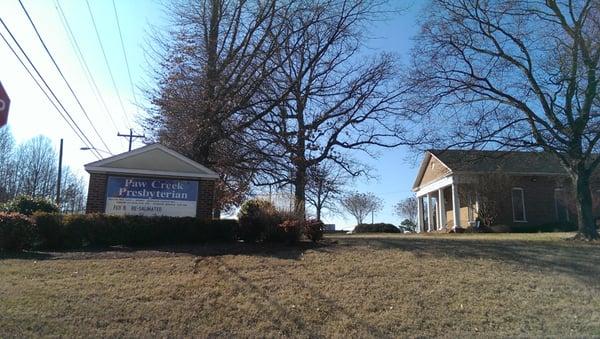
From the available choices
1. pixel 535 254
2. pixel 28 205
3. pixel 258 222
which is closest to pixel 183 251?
pixel 258 222

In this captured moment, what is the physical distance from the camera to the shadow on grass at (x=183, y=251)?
494 inches

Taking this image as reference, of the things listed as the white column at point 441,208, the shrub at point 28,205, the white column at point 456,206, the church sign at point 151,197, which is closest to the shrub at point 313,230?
the church sign at point 151,197

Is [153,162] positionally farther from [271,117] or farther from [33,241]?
[271,117]

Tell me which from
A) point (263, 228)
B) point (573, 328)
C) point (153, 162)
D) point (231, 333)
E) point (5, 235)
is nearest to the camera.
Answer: point (231, 333)

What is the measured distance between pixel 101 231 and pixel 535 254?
1144 centimetres

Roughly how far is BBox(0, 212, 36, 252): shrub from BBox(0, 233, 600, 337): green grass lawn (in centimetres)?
104

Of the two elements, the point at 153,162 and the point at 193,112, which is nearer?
the point at 153,162

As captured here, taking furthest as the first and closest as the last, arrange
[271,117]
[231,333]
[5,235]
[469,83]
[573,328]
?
1. [271,117]
2. [469,83]
3. [5,235]
4. [573,328]
5. [231,333]

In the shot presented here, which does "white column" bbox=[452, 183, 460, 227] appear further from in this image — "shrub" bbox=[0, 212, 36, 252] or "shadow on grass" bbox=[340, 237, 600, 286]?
"shrub" bbox=[0, 212, 36, 252]

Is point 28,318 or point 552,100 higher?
point 552,100

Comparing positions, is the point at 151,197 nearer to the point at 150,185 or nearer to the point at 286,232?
the point at 150,185

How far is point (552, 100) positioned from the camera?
17859mm

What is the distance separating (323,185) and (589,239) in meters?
10.7

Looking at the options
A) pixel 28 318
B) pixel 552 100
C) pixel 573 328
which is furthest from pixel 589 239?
pixel 28 318
